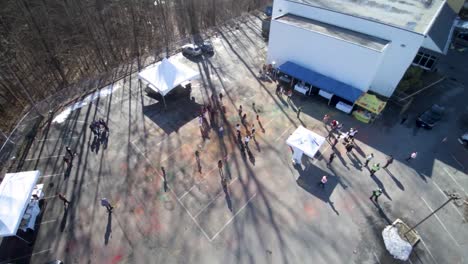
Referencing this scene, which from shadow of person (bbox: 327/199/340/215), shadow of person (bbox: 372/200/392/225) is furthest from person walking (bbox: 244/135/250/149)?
shadow of person (bbox: 372/200/392/225)

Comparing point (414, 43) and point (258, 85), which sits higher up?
point (414, 43)

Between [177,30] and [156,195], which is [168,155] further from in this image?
[177,30]

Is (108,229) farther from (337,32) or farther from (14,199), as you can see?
(337,32)

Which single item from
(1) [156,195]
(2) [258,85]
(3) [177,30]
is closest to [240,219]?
(1) [156,195]

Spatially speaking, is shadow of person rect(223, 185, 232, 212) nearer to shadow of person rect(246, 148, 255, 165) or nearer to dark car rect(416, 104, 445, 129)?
shadow of person rect(246, 148, 255, 165)

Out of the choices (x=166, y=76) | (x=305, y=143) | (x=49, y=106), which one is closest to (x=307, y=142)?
(x=305, y=143)

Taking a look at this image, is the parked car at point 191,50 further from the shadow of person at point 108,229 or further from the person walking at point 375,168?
the person walking at point 375,168
